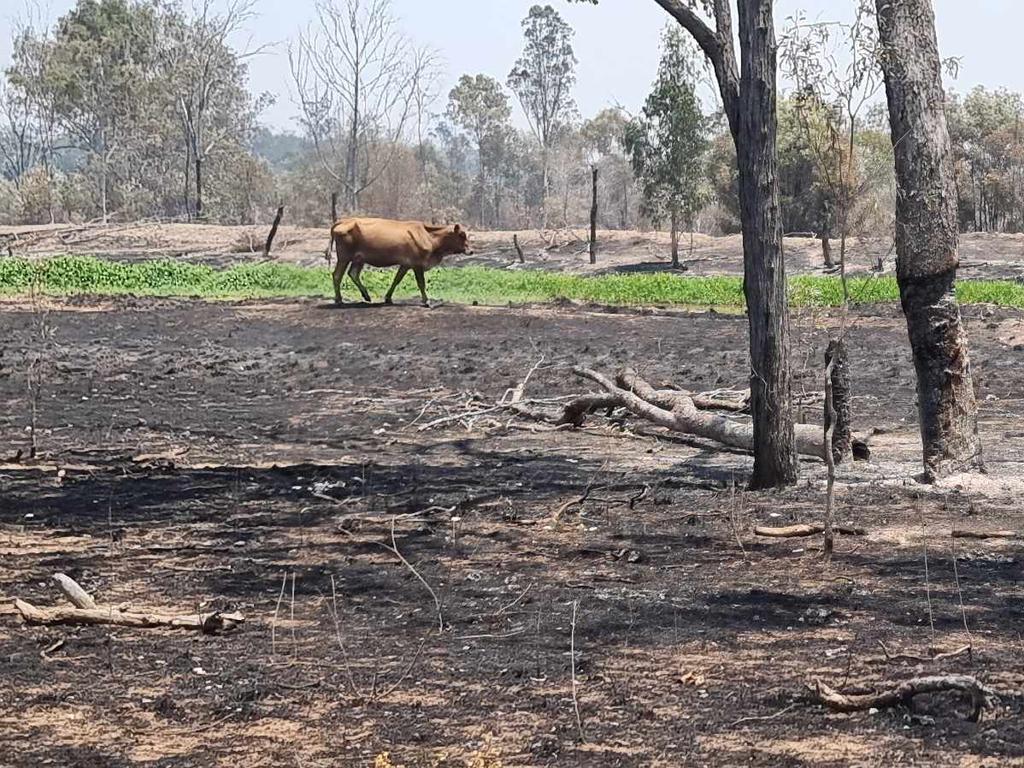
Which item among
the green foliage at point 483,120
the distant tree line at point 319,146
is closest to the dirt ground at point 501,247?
the distant tree line at point 319,146

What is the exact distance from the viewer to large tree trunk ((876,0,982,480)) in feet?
29.0

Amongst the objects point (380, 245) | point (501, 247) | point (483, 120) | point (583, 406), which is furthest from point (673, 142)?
point (483, 120)

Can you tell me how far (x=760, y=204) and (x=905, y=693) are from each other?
14.9 ft

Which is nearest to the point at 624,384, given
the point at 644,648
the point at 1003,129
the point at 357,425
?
the point at 357,425

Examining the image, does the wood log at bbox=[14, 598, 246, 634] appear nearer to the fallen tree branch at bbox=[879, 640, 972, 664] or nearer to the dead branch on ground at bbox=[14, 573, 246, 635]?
the dead branch on ground at bbox=[14, 573, 246, 635]

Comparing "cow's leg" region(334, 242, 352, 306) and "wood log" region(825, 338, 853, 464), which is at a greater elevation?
"cow's leg" region(334, 242, 352, 306)

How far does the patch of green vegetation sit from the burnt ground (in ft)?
44.1

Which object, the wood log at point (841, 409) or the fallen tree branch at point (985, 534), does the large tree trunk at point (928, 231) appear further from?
the fallen tree branch at point (985, 534)

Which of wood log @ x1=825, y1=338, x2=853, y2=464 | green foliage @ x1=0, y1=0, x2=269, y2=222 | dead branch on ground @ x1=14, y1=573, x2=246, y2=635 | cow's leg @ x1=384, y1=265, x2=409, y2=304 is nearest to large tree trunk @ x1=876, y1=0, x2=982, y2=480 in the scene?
wood log @ x1=825, y1=338, x2=853, y2=464

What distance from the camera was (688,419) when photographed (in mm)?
11336

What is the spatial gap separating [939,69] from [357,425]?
21.0 ft

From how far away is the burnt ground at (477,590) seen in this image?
4504 mm

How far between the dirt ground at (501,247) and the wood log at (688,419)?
26789 mm

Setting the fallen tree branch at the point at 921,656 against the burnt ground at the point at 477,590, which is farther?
the fallen tree branch at the point at 921,656
